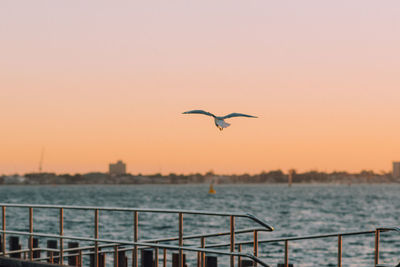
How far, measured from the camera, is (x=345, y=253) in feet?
112

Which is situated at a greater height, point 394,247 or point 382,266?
point 382,266

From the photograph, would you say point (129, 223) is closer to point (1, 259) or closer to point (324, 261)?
point (324, 261)

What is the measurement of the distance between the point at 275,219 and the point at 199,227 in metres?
15.4

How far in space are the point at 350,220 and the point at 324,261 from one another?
3766 cm

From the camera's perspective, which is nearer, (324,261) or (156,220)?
(324,261)

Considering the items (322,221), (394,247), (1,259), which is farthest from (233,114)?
(322,221)

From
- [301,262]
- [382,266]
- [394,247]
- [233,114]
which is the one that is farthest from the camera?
[394,247]

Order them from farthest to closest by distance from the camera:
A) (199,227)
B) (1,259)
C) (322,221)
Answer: (322,221), (199,227), (1,259)

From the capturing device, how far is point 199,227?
5291cm

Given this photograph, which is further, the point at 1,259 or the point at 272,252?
the point at 272,252

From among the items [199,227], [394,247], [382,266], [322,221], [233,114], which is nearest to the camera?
[382,266]

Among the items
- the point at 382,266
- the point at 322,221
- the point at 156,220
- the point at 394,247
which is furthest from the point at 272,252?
the point at 322,221

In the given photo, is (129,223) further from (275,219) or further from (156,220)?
(275,219)

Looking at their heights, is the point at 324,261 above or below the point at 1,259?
below
